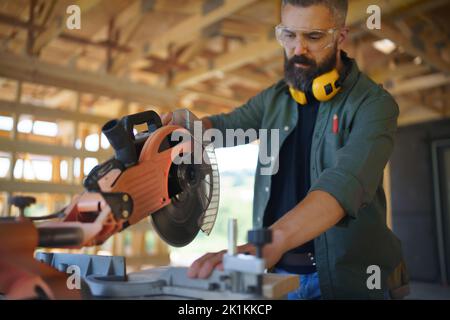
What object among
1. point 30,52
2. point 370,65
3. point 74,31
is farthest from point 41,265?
point 370,65

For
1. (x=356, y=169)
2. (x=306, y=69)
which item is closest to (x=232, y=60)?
(x=306, y=69)

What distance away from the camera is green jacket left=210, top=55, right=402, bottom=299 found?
1127 millimetres

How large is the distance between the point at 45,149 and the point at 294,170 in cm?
243

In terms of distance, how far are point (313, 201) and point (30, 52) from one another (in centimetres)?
334

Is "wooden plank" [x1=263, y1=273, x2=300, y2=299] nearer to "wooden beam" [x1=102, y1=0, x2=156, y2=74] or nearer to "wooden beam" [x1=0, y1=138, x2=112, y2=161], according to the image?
"wooden beam" [x1=0, y1=138, x2=112, y2=161]

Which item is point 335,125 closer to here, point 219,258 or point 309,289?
point 309,289

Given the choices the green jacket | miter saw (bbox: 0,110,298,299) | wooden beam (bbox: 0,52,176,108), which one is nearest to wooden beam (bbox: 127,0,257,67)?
wooden beam (bbox: 0,52,176,108)

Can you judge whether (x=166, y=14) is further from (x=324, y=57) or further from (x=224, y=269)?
(x=224, y=269)

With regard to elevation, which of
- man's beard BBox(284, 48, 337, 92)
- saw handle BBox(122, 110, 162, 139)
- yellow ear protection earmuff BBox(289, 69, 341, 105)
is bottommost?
saw handle BBox(122, 110, 162, 139)

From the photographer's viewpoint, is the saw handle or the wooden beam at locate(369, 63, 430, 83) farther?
the wooden beam at locate(369, 63, 430, 83)

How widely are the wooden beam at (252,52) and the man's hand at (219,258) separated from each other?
2.68 metres

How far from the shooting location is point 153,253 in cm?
410

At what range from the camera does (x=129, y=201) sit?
93 centimetres

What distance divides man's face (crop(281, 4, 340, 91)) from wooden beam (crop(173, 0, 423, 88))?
1.88 m
